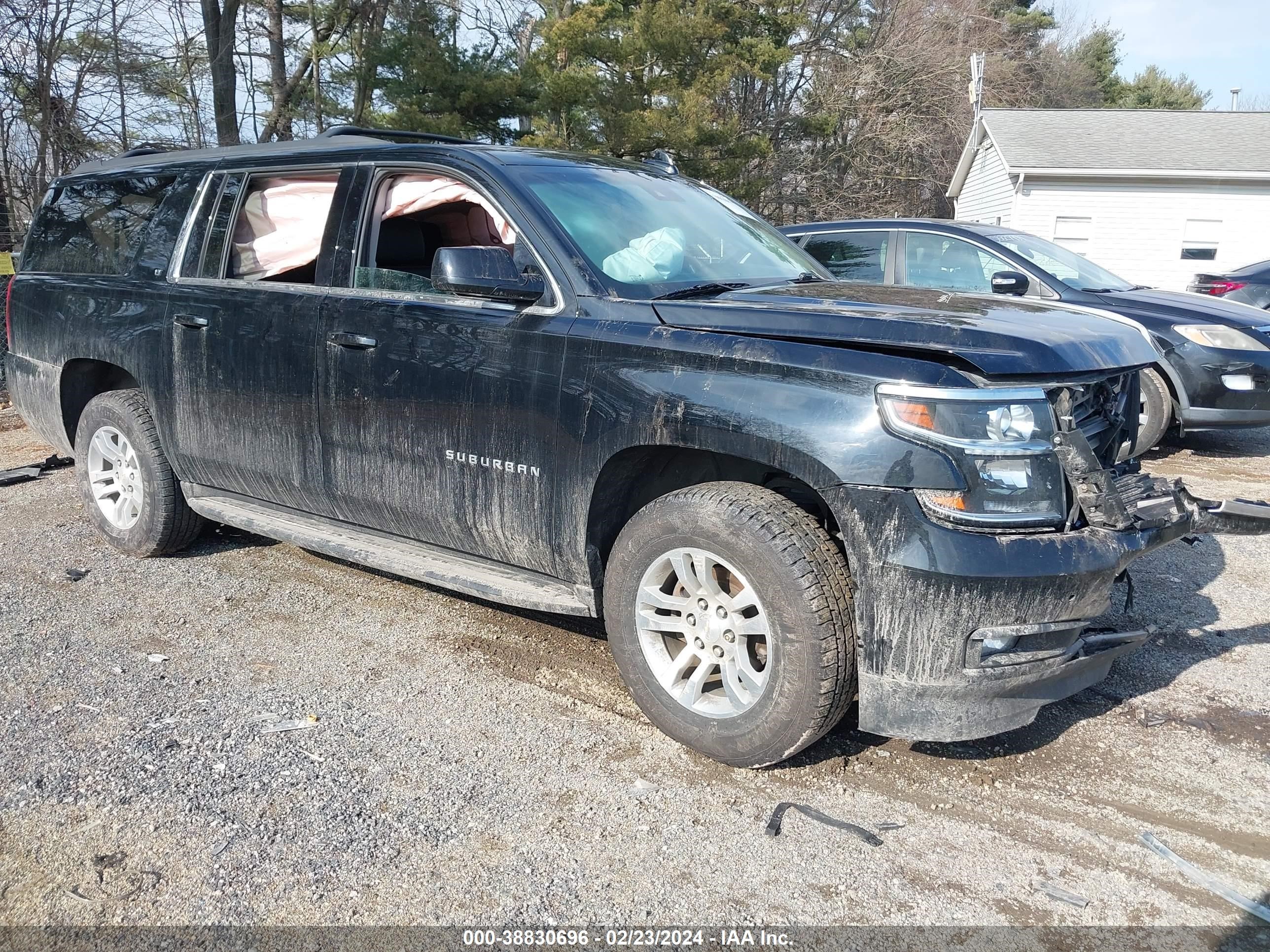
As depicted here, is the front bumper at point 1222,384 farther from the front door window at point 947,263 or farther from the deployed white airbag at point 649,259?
the deployed white airbag at point 649,259

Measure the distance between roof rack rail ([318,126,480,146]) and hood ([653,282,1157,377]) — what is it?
5.94ft

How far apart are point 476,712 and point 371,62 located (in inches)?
788

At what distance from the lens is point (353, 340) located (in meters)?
3.96

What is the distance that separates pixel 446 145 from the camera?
4035 millimetres

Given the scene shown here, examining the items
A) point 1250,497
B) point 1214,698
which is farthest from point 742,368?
point 1250,497

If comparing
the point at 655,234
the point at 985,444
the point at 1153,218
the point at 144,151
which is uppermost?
the point at 1153,218

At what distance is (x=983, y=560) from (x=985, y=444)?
1.03ft

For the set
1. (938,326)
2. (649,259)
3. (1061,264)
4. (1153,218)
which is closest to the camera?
(938,326)

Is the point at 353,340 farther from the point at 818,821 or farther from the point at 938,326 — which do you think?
the point at 818,821

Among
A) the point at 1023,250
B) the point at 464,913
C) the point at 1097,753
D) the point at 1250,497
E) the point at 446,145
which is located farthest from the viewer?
the point at 1023,250

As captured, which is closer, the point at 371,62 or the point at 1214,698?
the point at 1214,698

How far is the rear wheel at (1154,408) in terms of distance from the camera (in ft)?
24.4

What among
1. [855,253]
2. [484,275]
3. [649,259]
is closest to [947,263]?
[855,253]

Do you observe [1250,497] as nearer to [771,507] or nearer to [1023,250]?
[1023,250]
